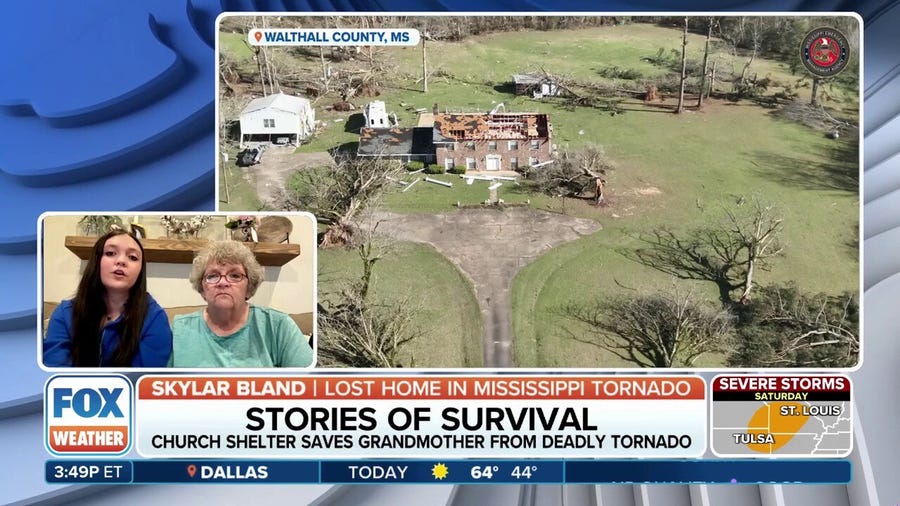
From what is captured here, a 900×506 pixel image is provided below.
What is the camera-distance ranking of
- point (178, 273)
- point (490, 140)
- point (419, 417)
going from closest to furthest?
point (178, 273) → point (419, 417) → point (490, 140)

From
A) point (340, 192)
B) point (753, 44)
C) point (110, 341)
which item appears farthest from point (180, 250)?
point (753, 44)

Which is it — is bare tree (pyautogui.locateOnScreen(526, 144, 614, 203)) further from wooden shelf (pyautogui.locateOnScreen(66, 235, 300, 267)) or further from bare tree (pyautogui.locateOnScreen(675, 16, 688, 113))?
wooden shelf (pyautogui.locateOnScreen(66, 235, 300, 267))

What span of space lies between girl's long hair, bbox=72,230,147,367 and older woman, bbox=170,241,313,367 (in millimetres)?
138

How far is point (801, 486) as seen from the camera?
2432mm

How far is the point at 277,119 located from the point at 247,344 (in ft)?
2.69

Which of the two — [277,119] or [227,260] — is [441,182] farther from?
[227,260]

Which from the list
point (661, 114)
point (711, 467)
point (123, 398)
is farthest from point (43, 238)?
point (711, 467)

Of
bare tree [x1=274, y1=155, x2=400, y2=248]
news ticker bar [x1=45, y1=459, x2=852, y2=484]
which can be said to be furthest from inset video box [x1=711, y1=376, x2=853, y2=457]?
bare tree [x1=274, y1=155, x2=400, y2=248]

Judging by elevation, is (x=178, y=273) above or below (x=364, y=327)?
above

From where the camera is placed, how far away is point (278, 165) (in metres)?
2.52

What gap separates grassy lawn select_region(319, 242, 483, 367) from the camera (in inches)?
96.8

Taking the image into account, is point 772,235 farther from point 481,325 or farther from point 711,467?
point 481,325

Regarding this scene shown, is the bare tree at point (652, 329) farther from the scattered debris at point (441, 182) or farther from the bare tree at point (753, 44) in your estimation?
the bare tree at point (753, 44)

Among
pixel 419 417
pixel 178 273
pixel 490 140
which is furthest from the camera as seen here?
pixel 490 140
